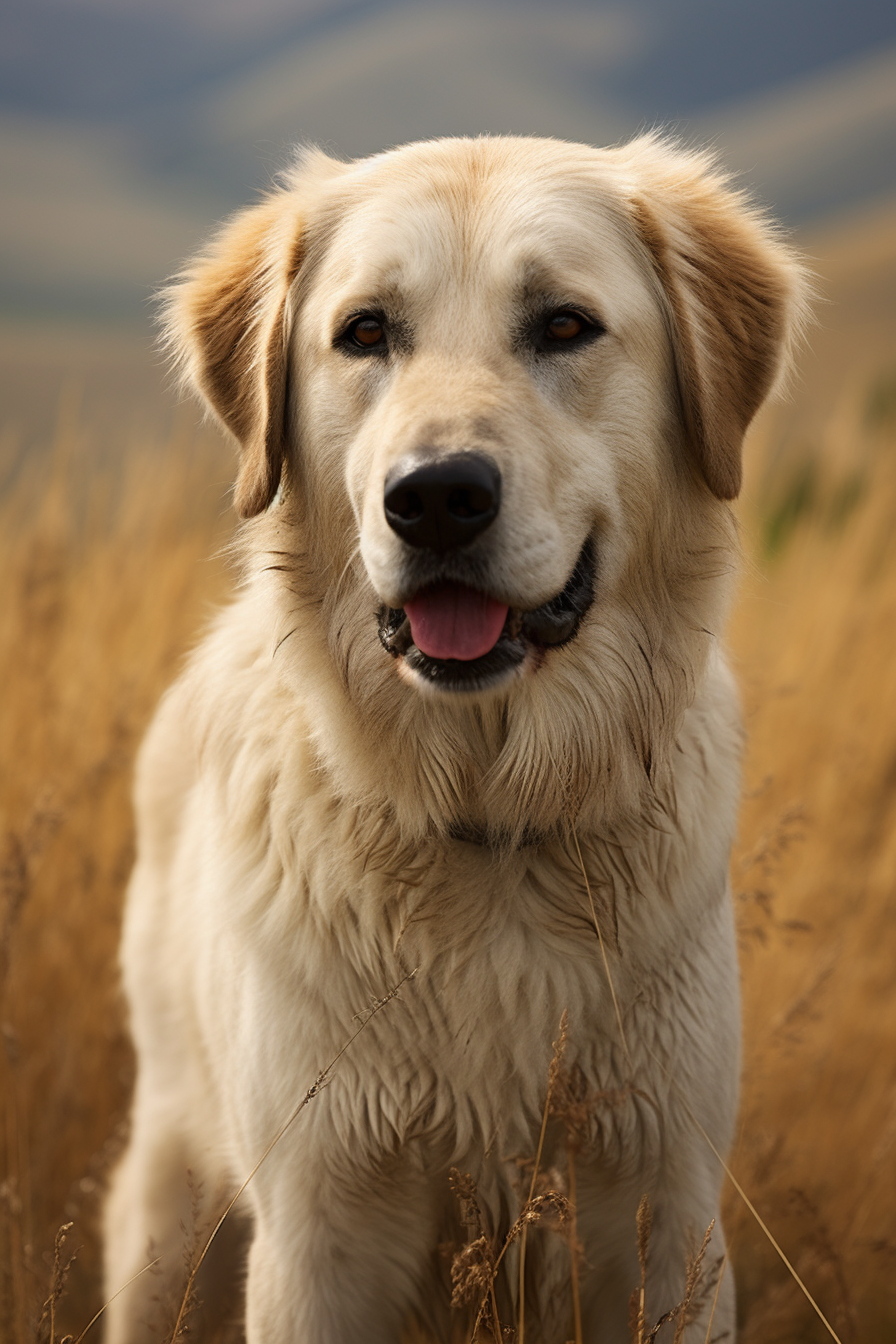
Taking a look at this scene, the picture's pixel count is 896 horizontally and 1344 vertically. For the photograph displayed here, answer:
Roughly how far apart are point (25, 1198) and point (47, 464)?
8.30ft

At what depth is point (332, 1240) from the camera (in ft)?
6.06

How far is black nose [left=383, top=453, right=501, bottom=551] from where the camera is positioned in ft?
5.24

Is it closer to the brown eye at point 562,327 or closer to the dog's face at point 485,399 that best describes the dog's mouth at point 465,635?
the dog's face at point 485,399

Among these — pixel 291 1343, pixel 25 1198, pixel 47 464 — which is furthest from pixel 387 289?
pixel 47 464

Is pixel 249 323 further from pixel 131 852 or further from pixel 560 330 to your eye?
pixel 131 852

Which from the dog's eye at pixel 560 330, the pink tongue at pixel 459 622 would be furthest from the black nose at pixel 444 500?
the dog's eye at pixel 560 330

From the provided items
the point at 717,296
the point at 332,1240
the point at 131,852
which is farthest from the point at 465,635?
the point at 131,852

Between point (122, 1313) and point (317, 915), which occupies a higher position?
point (317, 915)

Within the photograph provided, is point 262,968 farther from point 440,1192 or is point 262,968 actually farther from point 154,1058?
point 154,1058

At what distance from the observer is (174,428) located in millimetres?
4293

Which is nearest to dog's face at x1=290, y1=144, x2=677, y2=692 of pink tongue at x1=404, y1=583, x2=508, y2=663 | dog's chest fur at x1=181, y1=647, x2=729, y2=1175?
pink tongue at x1=404, y1=583, x2=508, y2=663

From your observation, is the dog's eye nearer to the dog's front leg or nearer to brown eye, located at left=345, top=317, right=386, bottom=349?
brown eye, located at left=345, top=317, right=386, bottom=349

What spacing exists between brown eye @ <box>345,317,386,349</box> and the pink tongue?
0.48m

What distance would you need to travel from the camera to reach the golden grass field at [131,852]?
277 centimetres
